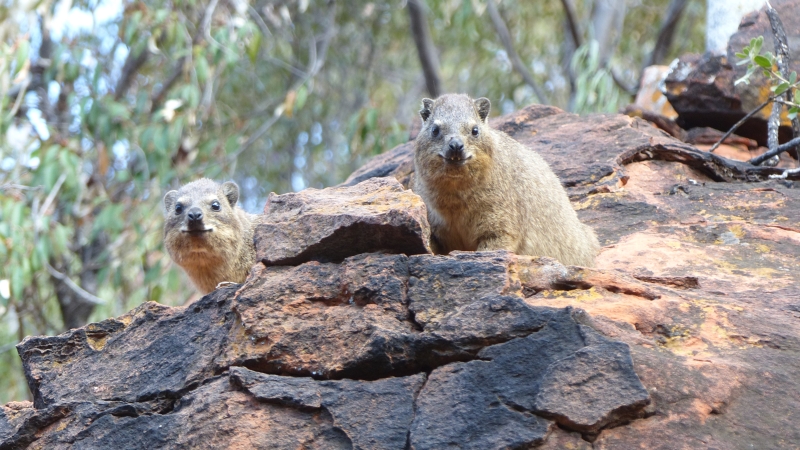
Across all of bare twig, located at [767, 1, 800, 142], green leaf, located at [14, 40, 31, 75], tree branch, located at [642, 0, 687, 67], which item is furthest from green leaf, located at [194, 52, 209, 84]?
tree branch, located at [642, 0, 687, 67]

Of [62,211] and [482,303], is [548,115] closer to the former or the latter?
[482,303]

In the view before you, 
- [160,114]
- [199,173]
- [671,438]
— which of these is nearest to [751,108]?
[671,438]

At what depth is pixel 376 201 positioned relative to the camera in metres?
5.30

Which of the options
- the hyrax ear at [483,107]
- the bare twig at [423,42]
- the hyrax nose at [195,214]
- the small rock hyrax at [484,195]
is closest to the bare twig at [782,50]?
the small rock hyrax at [484,195]

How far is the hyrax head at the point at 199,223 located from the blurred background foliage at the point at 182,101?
352cm

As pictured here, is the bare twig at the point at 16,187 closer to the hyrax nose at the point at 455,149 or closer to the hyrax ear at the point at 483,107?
the hyrax ear at the point at 483,107

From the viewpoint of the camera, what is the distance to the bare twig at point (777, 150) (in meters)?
7.09

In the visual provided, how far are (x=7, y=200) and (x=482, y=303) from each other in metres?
8.25

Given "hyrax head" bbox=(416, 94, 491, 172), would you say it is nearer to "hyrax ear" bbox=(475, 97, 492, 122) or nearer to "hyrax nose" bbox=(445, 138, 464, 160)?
"hyrax nose" bbox=(445, 138, 464, 160)

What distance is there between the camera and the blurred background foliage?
11625 mm

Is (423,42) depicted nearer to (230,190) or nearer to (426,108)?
(230,190)

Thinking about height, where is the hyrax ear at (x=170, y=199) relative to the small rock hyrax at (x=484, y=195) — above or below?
above

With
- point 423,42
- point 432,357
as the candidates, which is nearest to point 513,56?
point 423,42

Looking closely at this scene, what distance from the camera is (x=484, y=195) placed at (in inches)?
240
